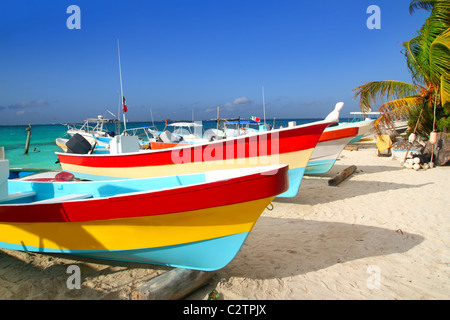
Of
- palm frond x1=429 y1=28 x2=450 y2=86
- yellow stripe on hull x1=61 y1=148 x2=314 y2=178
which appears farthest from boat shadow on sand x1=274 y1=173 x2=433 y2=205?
palm frond x1=429 y1=28 x2=450 y2=86

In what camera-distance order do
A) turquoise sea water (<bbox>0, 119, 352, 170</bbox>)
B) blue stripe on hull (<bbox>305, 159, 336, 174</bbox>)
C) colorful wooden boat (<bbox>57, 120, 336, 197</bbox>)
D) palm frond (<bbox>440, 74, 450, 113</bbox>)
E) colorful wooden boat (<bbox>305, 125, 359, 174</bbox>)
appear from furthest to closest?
turquoise sea water (<bbox>0, 119, 352, 170</bbox>) → palm frond (<bbox>440, 74, 450, 113</bbox>) → blue stripe on hull (<bbox>305, 159, 336, 174</bbox>) → colorful wooden boat (<bbox>305, 125, 359, 174</bbox>) → colorful wooden boat (<bbox>57, 120, 336, 197</bbox>)

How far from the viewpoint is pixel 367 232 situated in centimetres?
475

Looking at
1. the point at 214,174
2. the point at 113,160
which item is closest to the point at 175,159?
the point at 113,160

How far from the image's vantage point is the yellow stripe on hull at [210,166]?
227 inches

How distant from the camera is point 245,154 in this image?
5.80 meters

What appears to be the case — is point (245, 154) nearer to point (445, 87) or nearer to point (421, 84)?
point (445, 87)

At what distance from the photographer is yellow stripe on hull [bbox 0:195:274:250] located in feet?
9.29

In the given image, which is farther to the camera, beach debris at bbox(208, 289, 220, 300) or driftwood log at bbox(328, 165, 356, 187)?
driftwood log at bbox(328, 165, 356, 187)

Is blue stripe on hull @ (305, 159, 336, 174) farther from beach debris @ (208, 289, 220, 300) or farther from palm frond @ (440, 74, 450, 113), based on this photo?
beach debris @ (208, 289, 220, 300)

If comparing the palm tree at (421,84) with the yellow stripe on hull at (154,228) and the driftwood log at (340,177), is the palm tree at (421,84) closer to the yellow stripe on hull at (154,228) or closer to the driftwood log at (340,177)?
the driftwood log at (340,177)

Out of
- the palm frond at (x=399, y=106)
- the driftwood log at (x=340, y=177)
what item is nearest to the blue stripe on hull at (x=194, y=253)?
the driftwood log at (x=340, y=177)

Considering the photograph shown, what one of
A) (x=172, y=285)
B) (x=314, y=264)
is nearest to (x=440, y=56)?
(x=314, y=264)

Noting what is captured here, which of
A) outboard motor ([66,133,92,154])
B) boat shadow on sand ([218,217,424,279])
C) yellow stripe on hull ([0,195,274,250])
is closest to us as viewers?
yellow stripe on hull ([0,195,274,250])

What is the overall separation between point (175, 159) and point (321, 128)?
3.35 meters
